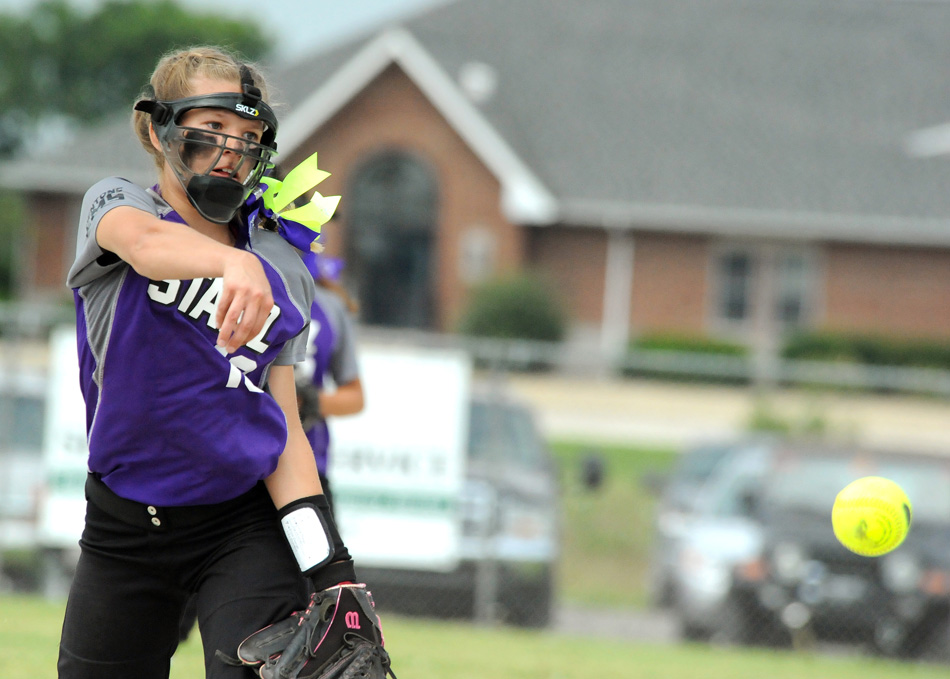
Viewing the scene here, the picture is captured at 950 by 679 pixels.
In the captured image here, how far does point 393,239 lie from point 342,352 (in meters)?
23.1

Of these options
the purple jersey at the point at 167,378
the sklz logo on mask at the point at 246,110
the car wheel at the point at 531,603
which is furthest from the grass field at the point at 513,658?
the sklz logo on mask at the point at 246,110

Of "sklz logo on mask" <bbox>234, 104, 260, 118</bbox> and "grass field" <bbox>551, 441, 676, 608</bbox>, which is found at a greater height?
"sklz logo on mask" <bbox>234, 104, 260, 118</bbox>

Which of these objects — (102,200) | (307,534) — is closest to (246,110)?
(102,200)

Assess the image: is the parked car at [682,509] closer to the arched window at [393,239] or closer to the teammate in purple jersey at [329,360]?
the teammate in purple jersey at [329,360]

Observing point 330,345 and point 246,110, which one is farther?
point 330,345

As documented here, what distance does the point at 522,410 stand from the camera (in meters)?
10.4

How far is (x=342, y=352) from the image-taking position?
5.69m

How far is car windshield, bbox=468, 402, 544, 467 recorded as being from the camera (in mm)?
10094

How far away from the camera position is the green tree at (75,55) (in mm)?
62062

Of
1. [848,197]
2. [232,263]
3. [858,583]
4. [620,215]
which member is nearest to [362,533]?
[858,583]

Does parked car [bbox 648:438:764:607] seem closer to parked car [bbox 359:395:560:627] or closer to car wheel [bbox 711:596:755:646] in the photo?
car wheel [bbox 711:596:755:646]

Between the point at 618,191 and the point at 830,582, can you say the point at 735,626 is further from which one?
the point at 618,191

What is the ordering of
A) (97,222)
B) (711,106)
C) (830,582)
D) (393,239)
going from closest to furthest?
(97,222), (830,582), (393,239), (711,106)

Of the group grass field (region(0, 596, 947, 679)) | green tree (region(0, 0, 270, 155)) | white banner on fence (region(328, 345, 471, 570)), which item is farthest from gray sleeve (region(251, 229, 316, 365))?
green tree (region(0, 0, 270, 155))
